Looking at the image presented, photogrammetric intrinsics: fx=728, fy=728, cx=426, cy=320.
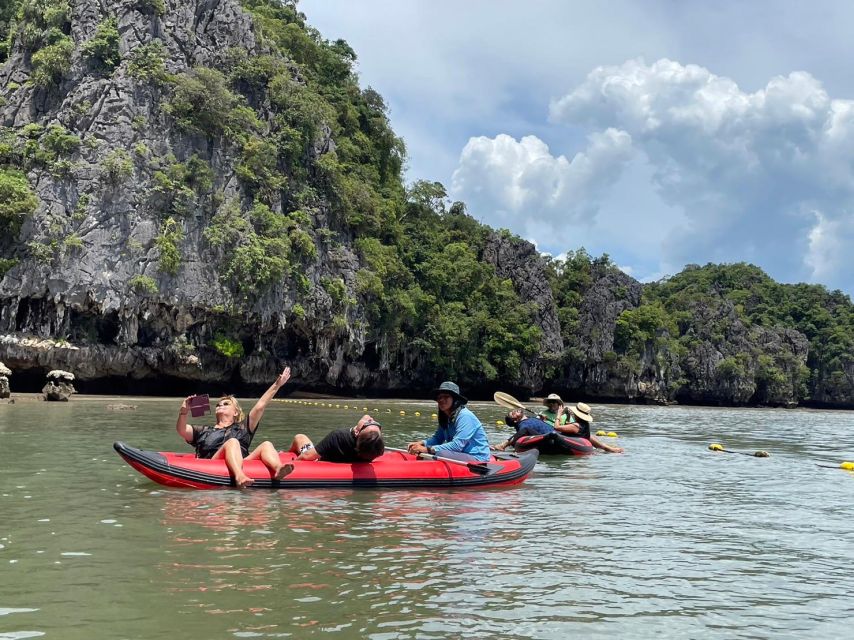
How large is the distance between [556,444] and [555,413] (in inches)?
55.4

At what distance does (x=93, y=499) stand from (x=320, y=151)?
32935 millimetres

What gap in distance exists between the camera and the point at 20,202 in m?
26.8

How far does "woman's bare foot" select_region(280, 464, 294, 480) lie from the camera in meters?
7.53

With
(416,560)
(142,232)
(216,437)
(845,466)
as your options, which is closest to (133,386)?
(142,232)

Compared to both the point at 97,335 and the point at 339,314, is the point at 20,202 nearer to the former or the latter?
the point at 97,335

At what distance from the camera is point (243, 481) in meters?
7.48

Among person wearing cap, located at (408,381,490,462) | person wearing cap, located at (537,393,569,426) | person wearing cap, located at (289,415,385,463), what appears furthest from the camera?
person wearing cap, located at (537,393,569,426)

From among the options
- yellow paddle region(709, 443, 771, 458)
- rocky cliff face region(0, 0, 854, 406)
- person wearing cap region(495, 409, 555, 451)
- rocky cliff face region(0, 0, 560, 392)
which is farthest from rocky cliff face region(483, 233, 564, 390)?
person wearing cap region(495, 409, 555, 451)

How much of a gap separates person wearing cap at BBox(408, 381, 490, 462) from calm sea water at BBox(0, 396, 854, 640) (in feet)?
1.83

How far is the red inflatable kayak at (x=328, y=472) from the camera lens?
7492mm

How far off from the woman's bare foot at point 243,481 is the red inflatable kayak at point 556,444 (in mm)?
6391

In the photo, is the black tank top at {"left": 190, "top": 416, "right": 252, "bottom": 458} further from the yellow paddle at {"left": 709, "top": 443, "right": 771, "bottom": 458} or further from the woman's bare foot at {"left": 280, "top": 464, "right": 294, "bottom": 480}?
the yellow paddle at {"left": 709, "top": 443, "right": 771, "bottom": 458}

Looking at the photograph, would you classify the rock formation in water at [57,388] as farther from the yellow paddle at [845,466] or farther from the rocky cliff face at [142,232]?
the yellow paddle at [845,466]

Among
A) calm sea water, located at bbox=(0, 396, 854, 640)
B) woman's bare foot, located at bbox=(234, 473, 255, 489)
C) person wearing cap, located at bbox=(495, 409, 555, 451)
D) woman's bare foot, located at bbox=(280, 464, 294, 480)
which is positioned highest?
person wearing cap, located at bbox=(495, 409, 555, 451)
